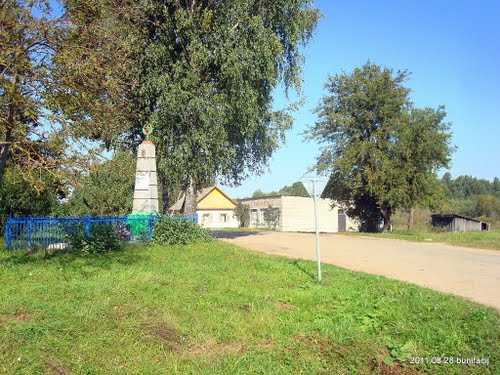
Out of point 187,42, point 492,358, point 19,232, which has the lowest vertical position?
point 492,358

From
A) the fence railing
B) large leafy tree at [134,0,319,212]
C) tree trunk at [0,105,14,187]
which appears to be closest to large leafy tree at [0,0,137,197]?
tree trunk at [0,105,14,187]

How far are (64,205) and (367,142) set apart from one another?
18.3 m

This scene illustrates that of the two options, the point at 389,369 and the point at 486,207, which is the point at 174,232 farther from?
the point at 486,207

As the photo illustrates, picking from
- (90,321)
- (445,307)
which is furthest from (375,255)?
(90,321)

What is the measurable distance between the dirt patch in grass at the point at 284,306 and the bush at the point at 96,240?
252 inches

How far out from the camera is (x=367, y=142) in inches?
1127

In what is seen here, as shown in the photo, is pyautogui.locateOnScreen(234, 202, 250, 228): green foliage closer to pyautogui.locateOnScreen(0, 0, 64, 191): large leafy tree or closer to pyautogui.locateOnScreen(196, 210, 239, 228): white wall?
pyautogui.locateOnScreen(196, 210, 239, 228): white wall

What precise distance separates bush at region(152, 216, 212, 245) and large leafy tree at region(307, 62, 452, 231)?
15595 millimetres

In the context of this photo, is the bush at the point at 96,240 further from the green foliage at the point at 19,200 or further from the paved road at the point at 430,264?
the paved road at the point at 430,264

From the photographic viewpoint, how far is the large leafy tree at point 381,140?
2823 cm

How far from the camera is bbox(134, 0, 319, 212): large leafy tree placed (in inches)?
643

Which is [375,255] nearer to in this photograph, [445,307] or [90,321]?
[445,307]

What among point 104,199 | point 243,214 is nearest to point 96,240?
point 104,199

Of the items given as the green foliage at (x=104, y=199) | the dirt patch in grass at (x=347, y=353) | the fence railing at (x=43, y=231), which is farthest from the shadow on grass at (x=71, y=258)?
the green foliage at (x=104, y=199)
